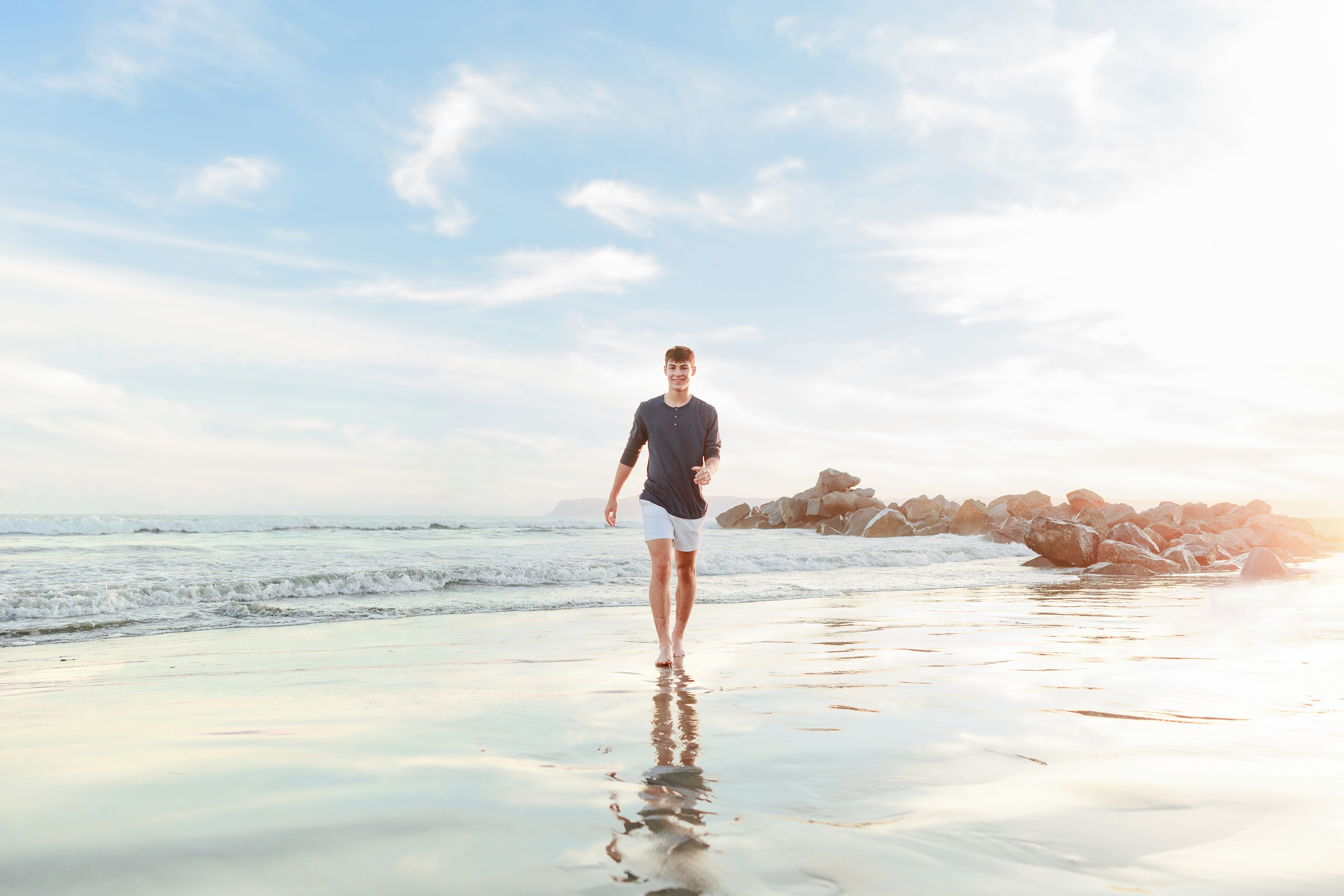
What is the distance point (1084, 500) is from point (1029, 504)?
4.09 metres

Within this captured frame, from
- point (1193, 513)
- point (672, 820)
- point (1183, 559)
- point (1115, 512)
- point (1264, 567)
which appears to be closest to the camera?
point (672, 820)

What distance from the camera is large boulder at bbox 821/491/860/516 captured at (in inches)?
1490

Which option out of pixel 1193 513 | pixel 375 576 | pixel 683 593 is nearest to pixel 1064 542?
pixel 683 593

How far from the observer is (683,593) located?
18.4ft

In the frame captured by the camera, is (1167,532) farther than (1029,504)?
No

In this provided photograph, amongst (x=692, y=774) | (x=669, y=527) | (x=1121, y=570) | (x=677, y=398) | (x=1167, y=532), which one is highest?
(x=677, y=398)

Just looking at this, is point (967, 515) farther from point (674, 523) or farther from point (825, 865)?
point (825, 865)

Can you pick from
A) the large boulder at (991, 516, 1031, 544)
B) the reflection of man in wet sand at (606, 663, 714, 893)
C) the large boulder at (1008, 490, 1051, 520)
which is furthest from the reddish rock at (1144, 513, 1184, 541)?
the reflection of man in wet sand at (606, 663, 714, 893)

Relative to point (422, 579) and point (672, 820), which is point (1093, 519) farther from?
point (672, 820)

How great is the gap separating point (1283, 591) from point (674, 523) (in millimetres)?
9124

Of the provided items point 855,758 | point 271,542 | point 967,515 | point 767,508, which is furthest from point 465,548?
point 767,508

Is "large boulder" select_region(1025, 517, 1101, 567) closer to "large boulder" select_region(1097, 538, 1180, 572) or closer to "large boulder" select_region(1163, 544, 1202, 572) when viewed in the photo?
"large boulder" select_region(1097, 538, 1180, 572)

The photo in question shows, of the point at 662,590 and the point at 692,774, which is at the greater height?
the point at 662,590

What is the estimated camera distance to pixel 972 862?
Answer: 5.77ft
